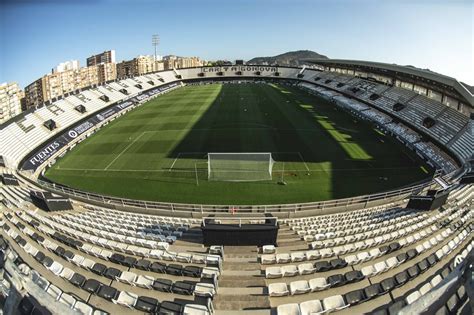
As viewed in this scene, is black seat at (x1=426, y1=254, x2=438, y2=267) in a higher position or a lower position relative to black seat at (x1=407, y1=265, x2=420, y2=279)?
higher

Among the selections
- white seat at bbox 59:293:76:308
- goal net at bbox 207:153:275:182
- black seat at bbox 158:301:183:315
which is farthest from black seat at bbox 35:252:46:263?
goal net at bbox 207:153:275:182

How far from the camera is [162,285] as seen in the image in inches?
341

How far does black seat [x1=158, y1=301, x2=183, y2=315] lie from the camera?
7488 mm

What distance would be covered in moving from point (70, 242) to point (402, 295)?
37.4ft

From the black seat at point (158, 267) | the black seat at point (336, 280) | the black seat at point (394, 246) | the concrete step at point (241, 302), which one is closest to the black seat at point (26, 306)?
the black seat at point (158, 267)

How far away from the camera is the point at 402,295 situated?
27.2 ft

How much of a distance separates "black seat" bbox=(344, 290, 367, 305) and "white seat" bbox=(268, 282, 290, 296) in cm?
162

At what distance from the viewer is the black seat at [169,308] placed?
24.6ft

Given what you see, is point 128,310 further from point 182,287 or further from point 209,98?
point 209,98

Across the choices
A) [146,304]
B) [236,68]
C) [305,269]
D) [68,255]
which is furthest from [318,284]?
[236,68]

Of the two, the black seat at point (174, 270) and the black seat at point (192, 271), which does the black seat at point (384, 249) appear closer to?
the black seat at point (192, 271)

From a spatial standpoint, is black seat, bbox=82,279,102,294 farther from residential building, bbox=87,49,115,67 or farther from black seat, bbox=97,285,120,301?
residential building, bbox=87,49,115,67

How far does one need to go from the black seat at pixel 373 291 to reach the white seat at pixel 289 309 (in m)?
2.01

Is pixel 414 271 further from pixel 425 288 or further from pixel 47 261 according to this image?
pixel 47 261
